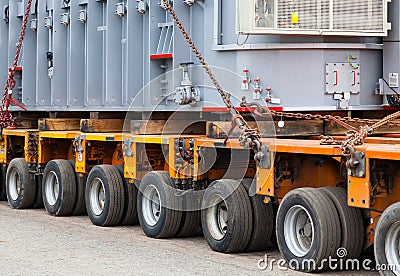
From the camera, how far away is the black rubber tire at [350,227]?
9469 millimetres

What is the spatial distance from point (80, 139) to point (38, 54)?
8.16 feet

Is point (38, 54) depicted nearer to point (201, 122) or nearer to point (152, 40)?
point (152, 40)

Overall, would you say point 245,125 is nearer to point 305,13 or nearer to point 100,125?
point 305,13

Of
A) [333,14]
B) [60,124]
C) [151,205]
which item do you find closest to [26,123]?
[60,124]

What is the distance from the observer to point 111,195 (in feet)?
44.8

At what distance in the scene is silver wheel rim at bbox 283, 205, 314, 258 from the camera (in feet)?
32.4

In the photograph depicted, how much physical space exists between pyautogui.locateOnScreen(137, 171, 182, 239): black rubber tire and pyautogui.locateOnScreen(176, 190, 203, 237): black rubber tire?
7 centimetres

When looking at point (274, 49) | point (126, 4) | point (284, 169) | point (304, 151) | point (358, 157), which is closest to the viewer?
point (358, 157)

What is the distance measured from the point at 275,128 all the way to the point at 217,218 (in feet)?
4.26

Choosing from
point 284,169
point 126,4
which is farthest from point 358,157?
point 126,4

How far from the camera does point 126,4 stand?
13875 mm

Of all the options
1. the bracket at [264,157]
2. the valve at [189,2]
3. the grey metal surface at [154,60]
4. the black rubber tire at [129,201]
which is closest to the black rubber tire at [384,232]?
the bracket at [264,157]

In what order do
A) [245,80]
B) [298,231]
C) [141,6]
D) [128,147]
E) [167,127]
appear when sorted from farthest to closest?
1. [141,6]
2. [128,147]
3. [167,127]
4. [245,80]
5. [298,231]

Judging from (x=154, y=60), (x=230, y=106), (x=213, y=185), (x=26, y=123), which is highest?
(x=154, y=60)
